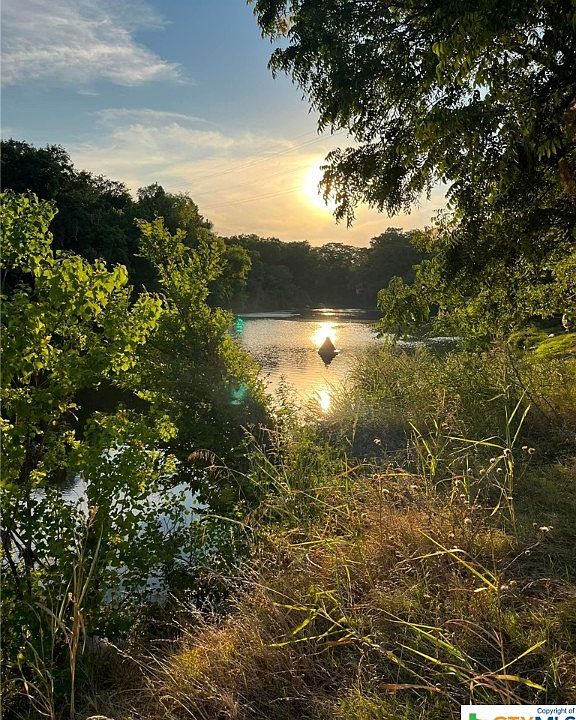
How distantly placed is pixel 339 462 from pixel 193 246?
5044 cm

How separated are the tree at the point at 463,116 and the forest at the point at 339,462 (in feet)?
0.11

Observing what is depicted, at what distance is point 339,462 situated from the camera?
5324 millimetres

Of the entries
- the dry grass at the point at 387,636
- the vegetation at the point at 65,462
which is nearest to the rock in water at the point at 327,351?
the vegetation at the point at 65,462

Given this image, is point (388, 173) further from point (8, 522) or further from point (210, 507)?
point (8, 522)

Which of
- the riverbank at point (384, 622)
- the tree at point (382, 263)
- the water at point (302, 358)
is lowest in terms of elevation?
the water at point (302, 358)

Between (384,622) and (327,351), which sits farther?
(327,351)

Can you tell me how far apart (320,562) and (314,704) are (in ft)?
3.35

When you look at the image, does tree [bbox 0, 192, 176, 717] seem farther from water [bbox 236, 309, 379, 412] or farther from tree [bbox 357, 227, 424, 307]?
tree [bbox 357, 227, 424, 307]

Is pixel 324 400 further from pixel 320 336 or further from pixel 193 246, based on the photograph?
pixel 193 246

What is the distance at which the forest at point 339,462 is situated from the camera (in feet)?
8.61

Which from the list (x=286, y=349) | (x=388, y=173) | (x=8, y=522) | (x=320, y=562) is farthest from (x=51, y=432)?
(x=286, y=349)

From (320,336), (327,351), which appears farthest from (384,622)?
(320,336)

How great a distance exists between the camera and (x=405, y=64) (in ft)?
19.7

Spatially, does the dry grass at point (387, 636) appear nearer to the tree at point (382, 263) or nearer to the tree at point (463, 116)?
the tree at point (463, 116)
